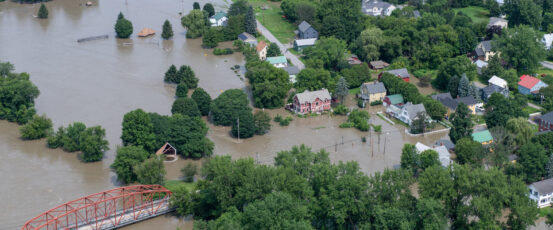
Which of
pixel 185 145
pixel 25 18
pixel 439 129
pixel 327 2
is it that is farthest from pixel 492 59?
pixel 25 18

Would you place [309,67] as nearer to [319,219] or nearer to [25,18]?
[319,219]

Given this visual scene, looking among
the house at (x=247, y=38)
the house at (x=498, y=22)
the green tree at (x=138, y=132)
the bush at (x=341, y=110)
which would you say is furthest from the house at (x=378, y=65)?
the green tree at (x=138, y=132)

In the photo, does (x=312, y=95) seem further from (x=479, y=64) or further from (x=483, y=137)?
(x=479, y=64)

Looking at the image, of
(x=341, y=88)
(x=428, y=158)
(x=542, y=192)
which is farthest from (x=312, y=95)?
(x=542, y=192)

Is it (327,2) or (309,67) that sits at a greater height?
(327,2)

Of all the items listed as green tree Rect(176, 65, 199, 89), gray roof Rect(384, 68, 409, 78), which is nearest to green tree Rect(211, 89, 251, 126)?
green tree Rect(176, 65, 199, 89)

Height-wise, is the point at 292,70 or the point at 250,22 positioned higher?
the point at 250,22

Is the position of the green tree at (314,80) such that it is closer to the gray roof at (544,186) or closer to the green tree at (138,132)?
the green tree at (138,132)

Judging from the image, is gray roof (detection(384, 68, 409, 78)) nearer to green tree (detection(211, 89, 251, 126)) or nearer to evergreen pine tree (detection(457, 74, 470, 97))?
evergreen pine tree (detection(457, 74, 470, 97))
